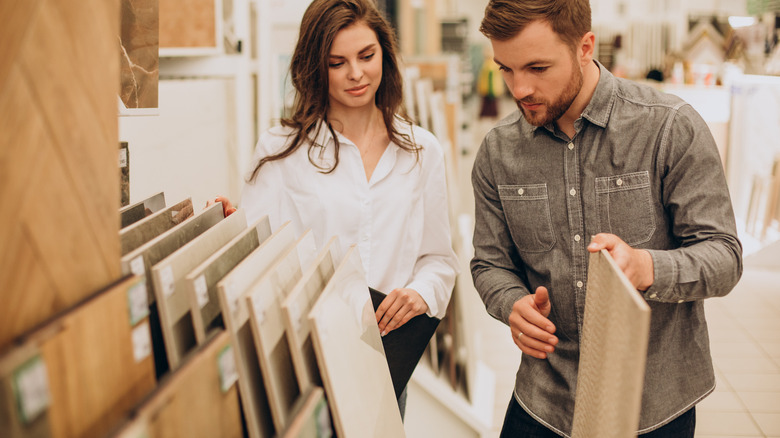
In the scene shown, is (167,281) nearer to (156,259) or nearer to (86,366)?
(156,259)

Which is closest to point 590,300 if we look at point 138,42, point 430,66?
point 138,42

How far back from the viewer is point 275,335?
3.45 feet

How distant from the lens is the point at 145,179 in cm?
207

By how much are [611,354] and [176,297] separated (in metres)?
0.65

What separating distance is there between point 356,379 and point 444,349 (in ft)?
8.21

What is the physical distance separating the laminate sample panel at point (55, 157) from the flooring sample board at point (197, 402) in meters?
0.14

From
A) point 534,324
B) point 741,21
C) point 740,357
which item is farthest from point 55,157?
point 741,21

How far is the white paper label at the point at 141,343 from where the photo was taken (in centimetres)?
86

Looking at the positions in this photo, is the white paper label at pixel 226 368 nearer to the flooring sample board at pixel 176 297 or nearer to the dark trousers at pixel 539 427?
the flooring sample board at pixel 176 297

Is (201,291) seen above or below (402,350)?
above

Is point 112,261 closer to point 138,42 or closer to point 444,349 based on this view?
point 138,42

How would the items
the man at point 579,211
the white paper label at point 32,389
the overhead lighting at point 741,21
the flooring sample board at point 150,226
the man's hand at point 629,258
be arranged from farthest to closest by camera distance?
the overhead lighting at point 741,21
the man at point 579,211
the man's hand at point 629,258
the flooring sample board at point 150,226
the white paper label at point 32,389

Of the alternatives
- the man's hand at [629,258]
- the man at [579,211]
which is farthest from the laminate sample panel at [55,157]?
the man at [579,211]

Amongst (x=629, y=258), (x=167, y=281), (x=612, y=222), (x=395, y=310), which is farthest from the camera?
(x=395, y=310)
